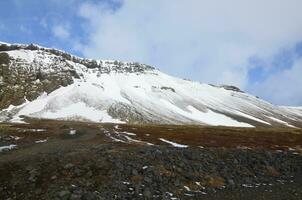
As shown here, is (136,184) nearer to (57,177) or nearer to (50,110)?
(57,177)

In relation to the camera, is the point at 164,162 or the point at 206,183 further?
the point at 164,162

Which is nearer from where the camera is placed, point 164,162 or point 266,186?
point 266,186

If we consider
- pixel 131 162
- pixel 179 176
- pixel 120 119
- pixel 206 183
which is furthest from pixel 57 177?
pixel 120 119

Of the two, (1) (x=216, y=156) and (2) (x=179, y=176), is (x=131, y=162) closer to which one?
(2) (x=179, y=176)

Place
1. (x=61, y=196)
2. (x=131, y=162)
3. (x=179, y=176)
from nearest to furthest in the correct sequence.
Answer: (x=61, y=196), (x=179, y=176), (x=131, y=162)

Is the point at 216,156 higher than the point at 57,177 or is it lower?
higher

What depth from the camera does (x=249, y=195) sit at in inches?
1258

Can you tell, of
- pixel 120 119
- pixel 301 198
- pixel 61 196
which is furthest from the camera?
pixel 120 119

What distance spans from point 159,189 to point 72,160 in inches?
436

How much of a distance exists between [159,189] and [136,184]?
6.42ft

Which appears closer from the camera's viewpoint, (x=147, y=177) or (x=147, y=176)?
(x=147, y=177)

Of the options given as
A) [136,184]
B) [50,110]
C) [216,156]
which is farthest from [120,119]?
[136,184]

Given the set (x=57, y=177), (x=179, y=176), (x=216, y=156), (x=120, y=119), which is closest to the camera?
(x=57, y=177)

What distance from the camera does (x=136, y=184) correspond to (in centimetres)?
3169
